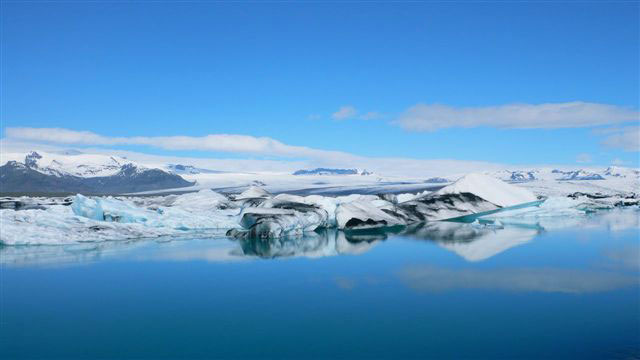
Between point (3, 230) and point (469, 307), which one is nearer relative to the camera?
point (469, 307)

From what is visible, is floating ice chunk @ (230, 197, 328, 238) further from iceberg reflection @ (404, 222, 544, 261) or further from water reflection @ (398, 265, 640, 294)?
water reflection @ (398, 265, 640, 294)

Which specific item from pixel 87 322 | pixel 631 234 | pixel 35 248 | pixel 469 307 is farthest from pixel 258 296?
pixel 631 234

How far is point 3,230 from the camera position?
572 inches

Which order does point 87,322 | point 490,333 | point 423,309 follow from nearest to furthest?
point 490,333 → point 87,322 → point 423,309

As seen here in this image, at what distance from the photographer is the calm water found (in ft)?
19.1

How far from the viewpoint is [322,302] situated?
25.7 feet

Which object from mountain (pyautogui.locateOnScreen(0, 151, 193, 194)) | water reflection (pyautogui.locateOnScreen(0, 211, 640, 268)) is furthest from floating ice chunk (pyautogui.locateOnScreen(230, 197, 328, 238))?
mountain (pyautogui.locateOnScreen(0, 151, 193, 194))

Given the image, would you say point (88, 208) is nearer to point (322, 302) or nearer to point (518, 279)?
point (322, 302)

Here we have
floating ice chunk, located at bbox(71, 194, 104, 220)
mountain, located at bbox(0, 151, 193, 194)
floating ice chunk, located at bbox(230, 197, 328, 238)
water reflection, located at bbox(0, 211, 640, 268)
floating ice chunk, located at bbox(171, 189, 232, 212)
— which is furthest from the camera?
mountain, located at bbox(0, 151, 193, 194)

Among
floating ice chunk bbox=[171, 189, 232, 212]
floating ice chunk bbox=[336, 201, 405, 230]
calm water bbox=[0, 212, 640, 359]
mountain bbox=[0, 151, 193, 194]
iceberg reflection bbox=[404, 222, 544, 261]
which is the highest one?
mountain bbox=[0, 151, 193, 194]

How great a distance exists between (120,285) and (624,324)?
24.3 feet

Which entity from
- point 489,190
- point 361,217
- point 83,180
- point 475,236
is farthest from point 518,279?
point 83,180

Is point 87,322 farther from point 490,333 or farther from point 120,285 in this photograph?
point 490,333

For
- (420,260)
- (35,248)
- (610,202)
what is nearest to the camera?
(420,260)
